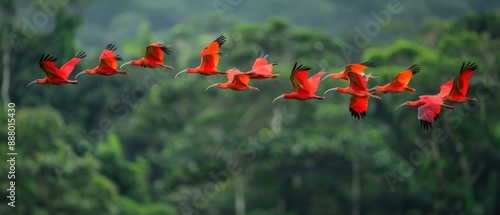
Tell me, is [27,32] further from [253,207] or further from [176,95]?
[253,207]

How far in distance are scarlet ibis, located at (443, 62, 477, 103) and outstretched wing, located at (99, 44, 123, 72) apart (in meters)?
2.08

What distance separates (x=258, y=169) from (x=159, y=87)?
120 inches

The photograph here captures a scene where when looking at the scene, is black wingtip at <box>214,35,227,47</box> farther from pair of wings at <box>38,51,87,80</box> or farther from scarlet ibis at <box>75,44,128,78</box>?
pair of wings at <box>38,51,87,80</box>

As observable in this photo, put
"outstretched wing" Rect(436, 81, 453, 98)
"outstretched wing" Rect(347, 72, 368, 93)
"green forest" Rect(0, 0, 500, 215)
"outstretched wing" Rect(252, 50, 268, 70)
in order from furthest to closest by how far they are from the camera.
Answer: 1. "green forest" Rect(0, 0, 500, 215)
2. "outstretched wing" Rect(252, 50, 268, 70)
3. "outstretched wing" Rect(436, 81, 453, 98)
4. "outstretched wing" Rect(347, 72, 368, 93)

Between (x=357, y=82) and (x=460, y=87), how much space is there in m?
0.63

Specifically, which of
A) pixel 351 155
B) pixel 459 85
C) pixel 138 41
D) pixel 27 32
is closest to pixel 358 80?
pixel 459 85

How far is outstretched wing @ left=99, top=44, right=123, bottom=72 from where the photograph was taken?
754 centimetres

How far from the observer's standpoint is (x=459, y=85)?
7398 millimetres

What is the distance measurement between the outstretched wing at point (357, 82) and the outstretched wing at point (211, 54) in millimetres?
842

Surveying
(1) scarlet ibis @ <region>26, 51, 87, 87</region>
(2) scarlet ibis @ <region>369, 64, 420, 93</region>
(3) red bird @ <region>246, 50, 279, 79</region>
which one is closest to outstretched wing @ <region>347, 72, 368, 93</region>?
(2) scarlet ibis @ <region>369, 64, 420, 93</region>

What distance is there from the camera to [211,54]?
7602 millimetres

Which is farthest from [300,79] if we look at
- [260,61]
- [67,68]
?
[67,68]

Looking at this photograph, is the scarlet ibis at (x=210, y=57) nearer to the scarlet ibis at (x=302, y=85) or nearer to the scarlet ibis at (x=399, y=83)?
the scarlet ibis at (x=302, y=85)

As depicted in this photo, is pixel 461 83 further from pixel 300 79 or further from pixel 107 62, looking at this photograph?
pixel 107 62
